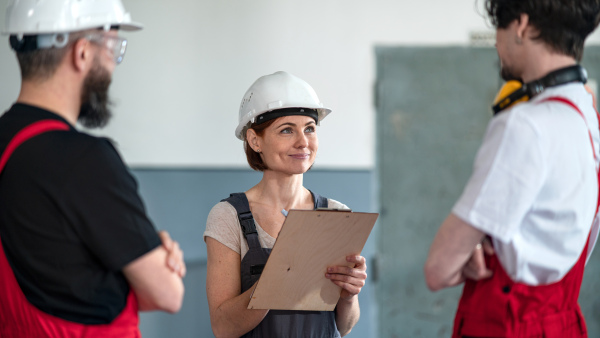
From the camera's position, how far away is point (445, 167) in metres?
3.81

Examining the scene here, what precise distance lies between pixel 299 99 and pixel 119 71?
1.49 meters

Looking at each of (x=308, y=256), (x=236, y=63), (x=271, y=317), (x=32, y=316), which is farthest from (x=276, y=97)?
(x=236, y=63)

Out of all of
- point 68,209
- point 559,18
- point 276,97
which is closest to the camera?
point 68,209

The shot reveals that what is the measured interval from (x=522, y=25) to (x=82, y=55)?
3.37 ft

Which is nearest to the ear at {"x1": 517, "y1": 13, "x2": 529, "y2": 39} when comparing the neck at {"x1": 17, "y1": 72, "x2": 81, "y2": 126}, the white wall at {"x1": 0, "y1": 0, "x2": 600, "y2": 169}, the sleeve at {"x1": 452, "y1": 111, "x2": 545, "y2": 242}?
the sleeve at {"x1": 452, "y1": 111, "x2": 545, "y2": 242}

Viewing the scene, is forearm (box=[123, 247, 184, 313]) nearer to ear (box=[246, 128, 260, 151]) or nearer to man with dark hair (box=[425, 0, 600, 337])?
man with dark hair (box=[425, 0, 600, 337])

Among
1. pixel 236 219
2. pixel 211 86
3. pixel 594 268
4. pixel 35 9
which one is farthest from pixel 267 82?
pixel 594 268

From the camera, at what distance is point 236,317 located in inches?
74.1

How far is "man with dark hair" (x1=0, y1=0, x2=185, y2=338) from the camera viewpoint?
1.24 meters

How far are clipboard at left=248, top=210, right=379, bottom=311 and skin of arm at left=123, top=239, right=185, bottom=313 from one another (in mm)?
398

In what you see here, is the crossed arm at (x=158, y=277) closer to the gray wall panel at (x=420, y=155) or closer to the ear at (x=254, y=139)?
the ear at (x=254, y=139)

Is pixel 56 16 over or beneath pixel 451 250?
over

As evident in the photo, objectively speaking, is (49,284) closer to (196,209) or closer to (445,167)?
(196,209)

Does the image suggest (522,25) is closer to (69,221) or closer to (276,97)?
(276,97)
